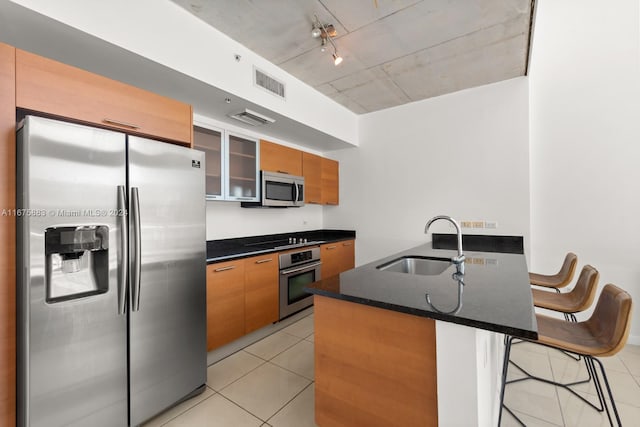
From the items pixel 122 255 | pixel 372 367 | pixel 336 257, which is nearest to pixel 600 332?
pixel 372 367

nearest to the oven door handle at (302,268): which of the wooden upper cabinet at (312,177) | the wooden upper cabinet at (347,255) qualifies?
the wooden upper cabinet at (347,255)

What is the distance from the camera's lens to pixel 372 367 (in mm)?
1276

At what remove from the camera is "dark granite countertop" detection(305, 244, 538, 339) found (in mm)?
987

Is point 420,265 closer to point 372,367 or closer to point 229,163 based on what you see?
point 372,367

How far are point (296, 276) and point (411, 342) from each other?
214 centimetres

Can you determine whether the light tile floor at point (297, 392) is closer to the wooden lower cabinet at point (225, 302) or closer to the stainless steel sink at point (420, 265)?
the wooden lower cabinet at point (225, 302)

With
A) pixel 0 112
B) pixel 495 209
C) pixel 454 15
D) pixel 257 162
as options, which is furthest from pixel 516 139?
pixel 0 112

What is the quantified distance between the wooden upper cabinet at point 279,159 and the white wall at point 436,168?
99 centimetres

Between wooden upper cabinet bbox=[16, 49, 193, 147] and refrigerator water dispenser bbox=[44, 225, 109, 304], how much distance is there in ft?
1.97

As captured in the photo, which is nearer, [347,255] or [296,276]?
[296,276]

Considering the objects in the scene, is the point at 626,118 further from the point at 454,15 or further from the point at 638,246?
the point at 454,15

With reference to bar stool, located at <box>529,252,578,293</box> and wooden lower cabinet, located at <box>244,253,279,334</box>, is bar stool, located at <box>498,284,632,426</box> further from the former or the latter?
wooden lower cabinet, located at <box>244,253,279,334</box>

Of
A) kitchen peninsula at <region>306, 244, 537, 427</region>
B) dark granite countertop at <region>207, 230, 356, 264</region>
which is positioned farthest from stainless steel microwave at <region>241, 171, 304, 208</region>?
kitchen peninsula at <region>306, 244, 537, 427</region>

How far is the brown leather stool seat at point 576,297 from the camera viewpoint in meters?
1.77
